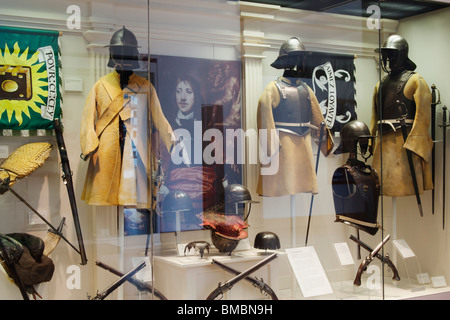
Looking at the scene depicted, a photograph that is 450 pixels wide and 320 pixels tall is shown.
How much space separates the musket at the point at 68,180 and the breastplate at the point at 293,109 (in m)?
1.41

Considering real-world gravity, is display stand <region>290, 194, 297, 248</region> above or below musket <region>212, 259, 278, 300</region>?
above

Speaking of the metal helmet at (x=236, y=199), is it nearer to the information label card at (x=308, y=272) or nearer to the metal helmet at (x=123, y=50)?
the information label card at (x=308, y=272)

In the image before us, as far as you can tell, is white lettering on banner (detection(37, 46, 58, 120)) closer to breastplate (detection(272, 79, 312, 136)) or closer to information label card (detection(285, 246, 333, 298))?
breastplate (detection(272, 79, 312, 136))

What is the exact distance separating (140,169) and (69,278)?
2.47ft

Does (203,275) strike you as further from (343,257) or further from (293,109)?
(293,109)

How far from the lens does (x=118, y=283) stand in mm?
3406

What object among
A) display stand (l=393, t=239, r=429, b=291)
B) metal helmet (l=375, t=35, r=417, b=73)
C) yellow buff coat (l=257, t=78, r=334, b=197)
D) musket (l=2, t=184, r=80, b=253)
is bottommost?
display stand (l=393, t=239, r=429, b=291)

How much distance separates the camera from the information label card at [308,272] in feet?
12.6

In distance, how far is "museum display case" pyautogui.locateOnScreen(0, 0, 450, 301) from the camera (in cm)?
335

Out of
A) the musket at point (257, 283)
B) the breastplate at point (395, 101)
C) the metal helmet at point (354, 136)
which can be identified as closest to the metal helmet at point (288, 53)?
the metal helmet at point (354, 136)

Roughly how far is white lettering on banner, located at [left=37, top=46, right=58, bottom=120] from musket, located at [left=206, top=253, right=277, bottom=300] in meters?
1.42

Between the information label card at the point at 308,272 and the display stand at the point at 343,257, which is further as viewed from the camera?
the display stand at the point at 343,257

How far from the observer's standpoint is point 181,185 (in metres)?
3.57

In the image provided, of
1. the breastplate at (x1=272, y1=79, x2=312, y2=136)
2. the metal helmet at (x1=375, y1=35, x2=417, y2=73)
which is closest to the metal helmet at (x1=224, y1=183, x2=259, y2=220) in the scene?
the breastplate at (x1=272, y1=79, x2=312, y2=136)
